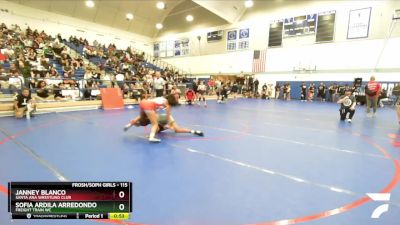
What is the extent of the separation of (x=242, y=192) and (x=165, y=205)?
882 millimetres

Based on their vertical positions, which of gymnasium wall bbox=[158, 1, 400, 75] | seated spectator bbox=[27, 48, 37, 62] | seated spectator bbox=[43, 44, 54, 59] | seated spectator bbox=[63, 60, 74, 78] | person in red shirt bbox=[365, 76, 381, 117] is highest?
gymnasium wall bbox=[158, 1, 400, 75]

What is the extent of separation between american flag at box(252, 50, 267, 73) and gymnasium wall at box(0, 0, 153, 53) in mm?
13827

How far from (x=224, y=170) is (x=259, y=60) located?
63.6ft

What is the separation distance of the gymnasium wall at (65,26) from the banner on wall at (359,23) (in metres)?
20.8

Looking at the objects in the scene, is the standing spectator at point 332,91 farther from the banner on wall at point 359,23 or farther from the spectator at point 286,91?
the banner on wall at point 359,23

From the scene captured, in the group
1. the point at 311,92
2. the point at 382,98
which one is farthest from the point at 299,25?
the point at 382,98

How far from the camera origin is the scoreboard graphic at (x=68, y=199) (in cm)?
159

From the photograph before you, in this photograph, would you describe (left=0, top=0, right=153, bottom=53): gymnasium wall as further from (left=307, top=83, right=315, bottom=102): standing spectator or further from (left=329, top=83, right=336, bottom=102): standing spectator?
(left=329, top=83, right=336, bottom=102): standing spectator

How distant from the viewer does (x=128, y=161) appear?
358 centimetres

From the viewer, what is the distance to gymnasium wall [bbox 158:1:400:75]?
50.6 ft

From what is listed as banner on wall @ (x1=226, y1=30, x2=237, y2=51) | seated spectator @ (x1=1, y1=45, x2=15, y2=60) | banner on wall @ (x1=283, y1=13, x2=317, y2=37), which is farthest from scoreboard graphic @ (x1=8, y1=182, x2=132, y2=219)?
banner on wall @ (x1=226, y1=30, x2=237, y2=51)

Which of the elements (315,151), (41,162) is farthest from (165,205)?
(315,151)

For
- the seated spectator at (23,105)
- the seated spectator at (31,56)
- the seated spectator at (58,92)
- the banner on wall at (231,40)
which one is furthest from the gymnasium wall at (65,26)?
the seated spectator at (23,105)

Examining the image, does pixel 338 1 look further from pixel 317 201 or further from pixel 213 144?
pixel 317 201
